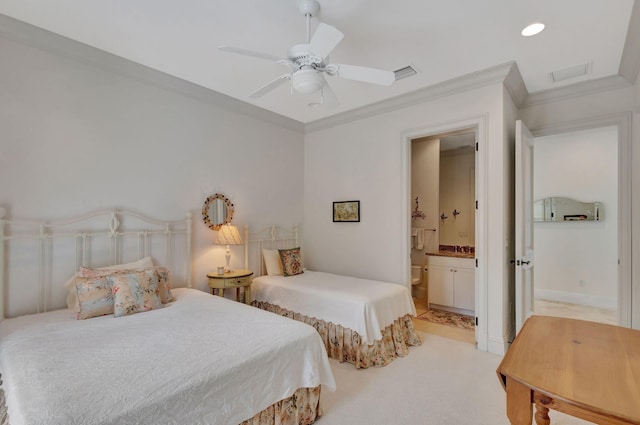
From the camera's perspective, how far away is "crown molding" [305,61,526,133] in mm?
2963

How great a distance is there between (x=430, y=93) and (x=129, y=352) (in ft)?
11.6

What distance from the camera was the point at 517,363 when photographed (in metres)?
1.09

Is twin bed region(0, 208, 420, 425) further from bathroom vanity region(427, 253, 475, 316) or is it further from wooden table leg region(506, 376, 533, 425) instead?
bathroom vanity region(427, 253, 475, 316)

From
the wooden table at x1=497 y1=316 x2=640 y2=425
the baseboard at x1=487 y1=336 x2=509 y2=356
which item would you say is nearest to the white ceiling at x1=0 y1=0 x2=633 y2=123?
the wooden table at x1=497 y1=316 x2=640 y2=425

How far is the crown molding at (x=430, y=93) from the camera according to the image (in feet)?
9.72

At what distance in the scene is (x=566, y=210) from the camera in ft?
16.4

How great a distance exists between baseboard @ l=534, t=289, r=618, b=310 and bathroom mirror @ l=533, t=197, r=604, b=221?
1201mm

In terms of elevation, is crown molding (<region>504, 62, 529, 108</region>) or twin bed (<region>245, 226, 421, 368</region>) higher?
crown molding (<region>504, 62, 529, 108</region>)

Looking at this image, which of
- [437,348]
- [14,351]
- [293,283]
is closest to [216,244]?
[293,283]

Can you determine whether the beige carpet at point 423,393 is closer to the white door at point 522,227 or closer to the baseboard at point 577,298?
the white door at point 522,227

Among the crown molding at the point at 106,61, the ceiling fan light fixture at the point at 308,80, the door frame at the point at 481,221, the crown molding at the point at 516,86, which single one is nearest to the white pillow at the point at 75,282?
the crown molding at the point at 106,61

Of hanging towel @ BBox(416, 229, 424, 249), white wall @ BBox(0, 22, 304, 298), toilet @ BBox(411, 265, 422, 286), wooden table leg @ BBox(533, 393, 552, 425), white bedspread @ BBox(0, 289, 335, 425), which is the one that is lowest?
toilet @ BBox(411, 265, 422, 286)

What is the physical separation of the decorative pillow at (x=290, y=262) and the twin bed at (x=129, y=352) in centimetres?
126

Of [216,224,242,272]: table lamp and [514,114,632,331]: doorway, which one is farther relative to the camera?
[216,224,242,272]: table lamp
